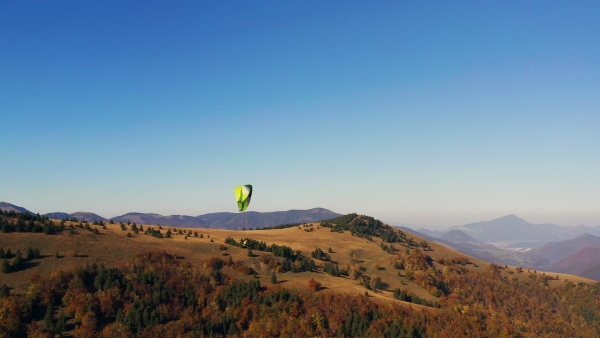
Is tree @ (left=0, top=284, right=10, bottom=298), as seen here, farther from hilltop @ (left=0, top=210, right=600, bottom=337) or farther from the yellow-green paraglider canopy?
the yellow-green paraglider canopy

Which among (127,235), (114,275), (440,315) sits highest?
(127,235)

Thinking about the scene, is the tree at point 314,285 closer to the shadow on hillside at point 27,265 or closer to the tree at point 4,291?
the tree at point 4,291

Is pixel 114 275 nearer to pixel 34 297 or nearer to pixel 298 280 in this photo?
pixel 34 297

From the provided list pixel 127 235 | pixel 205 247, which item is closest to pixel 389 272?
pixel 205 247

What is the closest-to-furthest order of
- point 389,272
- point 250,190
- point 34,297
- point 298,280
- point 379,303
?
point 34,297
point 250,190
point 379,303
point 298,280
point 389,272

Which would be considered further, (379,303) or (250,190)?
(379,303)

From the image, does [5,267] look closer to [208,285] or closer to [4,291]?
[4,291]

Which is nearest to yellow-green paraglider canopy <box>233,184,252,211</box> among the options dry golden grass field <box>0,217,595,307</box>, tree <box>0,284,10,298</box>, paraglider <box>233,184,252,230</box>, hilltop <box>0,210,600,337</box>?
paraglider <box>233,184,252,230</box>

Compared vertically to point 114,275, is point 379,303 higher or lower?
lower
